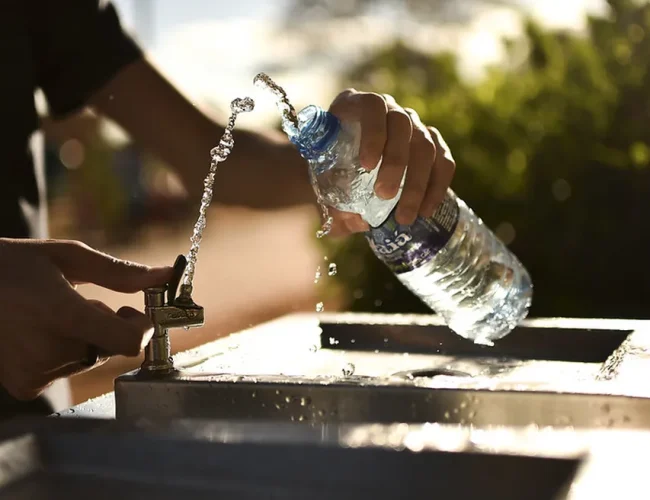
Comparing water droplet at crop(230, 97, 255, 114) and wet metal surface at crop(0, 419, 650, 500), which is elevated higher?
water droplet at crop(230, 97, 255, 114)

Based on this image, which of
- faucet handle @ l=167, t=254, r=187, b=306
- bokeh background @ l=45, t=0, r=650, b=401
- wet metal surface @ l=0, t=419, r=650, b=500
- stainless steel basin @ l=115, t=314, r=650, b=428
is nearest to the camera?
wet metal surface @ l=0, t=419, r=650, b=500

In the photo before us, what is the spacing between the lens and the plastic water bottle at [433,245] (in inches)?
40.4

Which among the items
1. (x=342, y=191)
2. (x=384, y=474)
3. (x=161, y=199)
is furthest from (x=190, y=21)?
(x=384, y=474)

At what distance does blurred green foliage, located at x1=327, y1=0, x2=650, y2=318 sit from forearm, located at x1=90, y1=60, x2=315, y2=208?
1204 mm

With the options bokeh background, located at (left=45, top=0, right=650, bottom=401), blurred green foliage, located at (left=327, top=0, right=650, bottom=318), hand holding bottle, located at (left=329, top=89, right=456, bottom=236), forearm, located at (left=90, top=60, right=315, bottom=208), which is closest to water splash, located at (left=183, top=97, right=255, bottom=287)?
hand holding bottle, located at (left=329, top=89, right=456, bottom=236)

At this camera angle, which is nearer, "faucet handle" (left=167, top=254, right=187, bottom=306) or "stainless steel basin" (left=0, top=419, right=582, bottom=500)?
"stainless steel basin" (left=0, top=419, right=582, bottom=500)

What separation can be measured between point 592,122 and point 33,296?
2.07 m

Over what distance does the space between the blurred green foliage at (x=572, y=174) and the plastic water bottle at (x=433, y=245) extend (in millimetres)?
1181

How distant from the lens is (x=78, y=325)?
733 millimetres

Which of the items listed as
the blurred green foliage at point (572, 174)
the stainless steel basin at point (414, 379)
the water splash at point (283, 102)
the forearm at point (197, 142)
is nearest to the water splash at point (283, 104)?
the water splash at point (283, 102)

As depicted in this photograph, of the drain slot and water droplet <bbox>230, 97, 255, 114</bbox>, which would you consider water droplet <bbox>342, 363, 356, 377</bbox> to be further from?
water droplet <bbox>230, 97, 255, 114</bbox>

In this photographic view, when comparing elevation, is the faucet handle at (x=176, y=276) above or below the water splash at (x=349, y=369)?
above

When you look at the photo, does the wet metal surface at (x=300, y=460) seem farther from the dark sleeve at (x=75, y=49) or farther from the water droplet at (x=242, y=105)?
the dark sleeve at (x=75, y=49)

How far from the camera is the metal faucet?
2.94 ft
